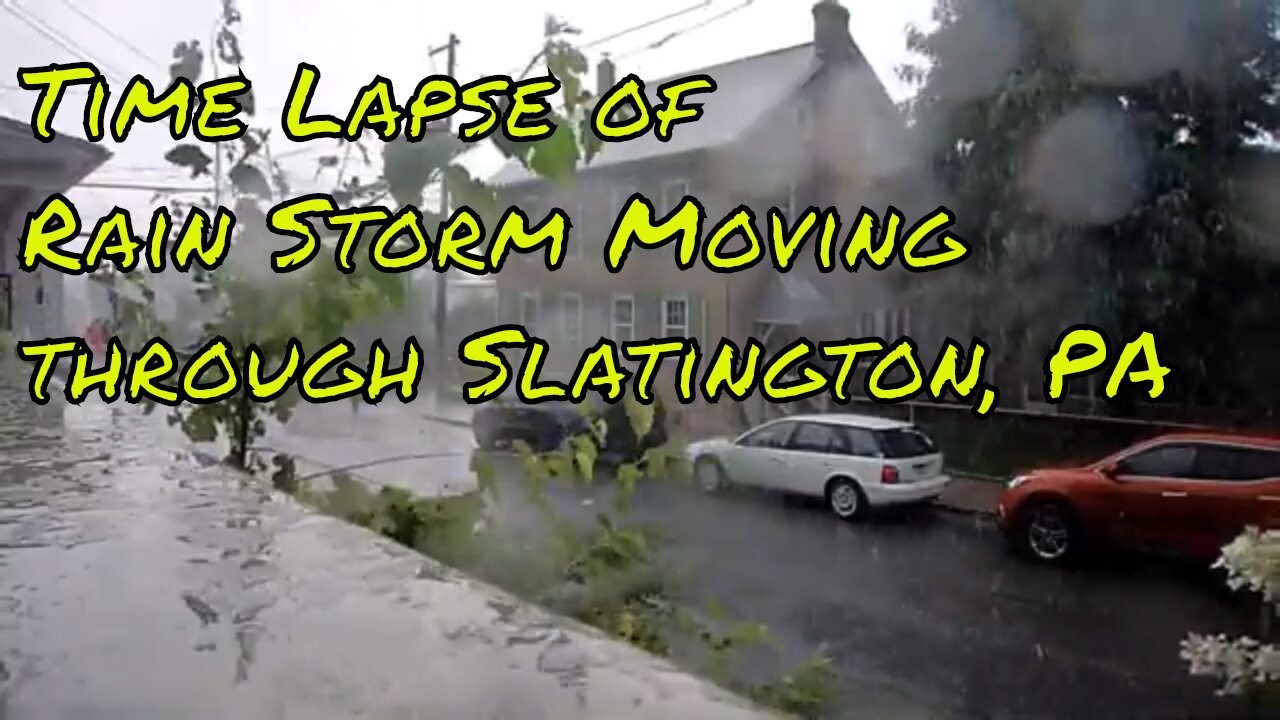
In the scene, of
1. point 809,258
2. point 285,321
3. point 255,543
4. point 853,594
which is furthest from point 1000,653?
point 285,321

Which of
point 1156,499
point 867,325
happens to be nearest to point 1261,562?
point 867,325

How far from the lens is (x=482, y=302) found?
183 cm

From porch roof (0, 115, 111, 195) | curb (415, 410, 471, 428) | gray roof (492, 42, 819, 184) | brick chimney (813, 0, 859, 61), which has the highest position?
brick chimney (813, 0, 859, 61)

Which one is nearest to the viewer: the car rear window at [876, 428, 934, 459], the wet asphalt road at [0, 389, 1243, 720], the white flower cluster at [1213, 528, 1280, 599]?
the wet asphalt road at [0, 389, 1243, 720]

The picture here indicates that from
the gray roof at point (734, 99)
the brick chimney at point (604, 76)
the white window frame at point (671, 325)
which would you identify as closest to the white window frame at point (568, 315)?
the white window frame at point (671, 325)

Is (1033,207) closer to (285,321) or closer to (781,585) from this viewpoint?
(781,585)

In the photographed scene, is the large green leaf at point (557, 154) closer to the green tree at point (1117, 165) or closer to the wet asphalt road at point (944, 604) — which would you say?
the wet asphalt road at point (944, 604)

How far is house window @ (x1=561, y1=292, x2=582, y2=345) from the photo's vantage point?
181cm

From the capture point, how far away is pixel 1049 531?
7.04ft

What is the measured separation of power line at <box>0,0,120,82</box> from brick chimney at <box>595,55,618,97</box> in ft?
2.32

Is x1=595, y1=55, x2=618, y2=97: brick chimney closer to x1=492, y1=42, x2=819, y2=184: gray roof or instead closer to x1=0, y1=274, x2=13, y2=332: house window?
x1=492, y1=42, x2=819, y2=184: gray roof

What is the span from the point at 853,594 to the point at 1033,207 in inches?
32.5

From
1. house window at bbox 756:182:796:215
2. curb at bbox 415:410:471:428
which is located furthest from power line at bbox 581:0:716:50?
curb at bbox 415:410:471:428

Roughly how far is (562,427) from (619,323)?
1.20ft
